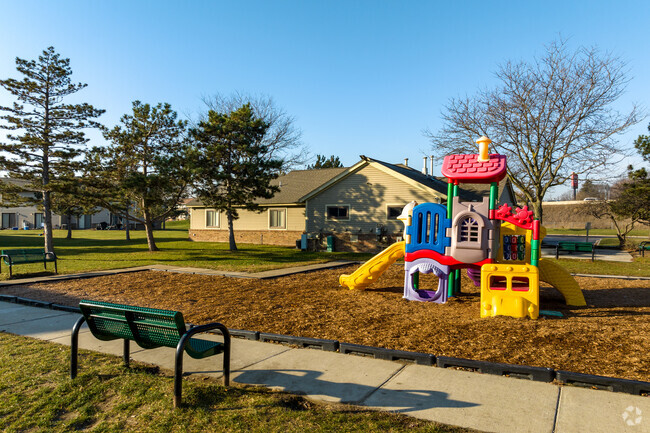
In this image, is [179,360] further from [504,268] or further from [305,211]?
[305,211]

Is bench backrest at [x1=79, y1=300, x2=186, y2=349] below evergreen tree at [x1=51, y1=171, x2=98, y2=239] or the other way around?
below

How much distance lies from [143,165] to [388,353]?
21344mm

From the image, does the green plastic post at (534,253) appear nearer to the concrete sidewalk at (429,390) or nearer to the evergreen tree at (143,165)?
the concrete sidewalk at (429,390)

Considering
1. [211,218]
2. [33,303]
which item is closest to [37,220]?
[211,218]

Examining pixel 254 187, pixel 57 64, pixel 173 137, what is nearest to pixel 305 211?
pixel 254 187

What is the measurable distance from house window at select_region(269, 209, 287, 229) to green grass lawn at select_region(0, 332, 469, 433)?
24.3m

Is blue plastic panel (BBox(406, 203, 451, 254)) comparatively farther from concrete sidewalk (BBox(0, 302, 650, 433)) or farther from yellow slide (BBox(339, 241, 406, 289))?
concrete sidewalk (BBox(0, 302, 650, 433))

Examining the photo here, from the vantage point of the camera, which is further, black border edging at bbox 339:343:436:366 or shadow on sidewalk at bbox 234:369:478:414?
black border edging at bbox 339:343:436:366

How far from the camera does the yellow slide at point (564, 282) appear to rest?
8.58 meters

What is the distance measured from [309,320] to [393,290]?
13.1 feet

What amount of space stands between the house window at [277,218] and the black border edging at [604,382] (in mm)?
25225

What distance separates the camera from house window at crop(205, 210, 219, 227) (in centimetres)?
3250

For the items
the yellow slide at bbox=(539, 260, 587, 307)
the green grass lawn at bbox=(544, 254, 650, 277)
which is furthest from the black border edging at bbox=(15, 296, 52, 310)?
the green grass lawn at bbox=(544, 254, 650, 277)

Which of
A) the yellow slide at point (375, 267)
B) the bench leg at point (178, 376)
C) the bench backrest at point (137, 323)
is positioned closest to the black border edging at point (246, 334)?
the bench backrest at point (137, 323)
